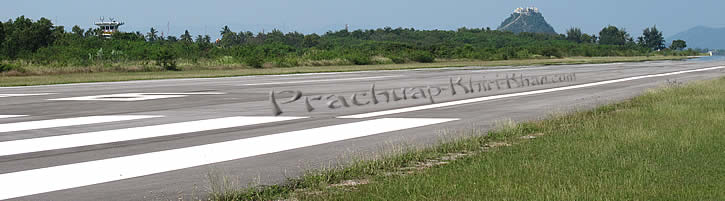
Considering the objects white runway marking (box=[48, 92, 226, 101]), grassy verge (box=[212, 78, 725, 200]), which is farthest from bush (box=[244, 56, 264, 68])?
grassy verge (box=[212, 78, 725, 200])

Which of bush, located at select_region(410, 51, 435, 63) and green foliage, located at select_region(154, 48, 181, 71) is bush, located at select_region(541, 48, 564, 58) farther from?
green foliage, located at select_region(154, 48, 181, 71)

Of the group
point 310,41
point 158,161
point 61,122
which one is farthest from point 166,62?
point 310,41

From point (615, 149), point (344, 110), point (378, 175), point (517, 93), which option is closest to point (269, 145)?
point (378, 175)

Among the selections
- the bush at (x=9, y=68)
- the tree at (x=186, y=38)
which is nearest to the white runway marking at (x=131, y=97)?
the bush at (x=9, y=68)

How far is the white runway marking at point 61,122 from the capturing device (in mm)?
11344

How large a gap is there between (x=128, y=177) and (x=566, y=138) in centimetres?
508

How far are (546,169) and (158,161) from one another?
3.92 meters

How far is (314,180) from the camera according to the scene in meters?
6.70

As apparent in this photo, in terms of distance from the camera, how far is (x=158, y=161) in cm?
802

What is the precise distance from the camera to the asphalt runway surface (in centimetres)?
695

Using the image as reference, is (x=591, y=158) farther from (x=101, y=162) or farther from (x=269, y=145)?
(x=101, y=162)

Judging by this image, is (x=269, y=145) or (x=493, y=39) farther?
(x=493, y=39)

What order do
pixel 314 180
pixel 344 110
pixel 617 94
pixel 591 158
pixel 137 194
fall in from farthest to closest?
pixel 617 94 → pixel 344 110 → pixel 591 158 → pixel 314 180 → pixel 137 194

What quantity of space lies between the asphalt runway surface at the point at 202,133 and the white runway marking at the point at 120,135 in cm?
1
